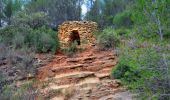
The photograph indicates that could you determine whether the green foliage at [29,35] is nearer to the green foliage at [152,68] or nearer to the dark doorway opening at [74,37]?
the dark doorway opening at [74,37]

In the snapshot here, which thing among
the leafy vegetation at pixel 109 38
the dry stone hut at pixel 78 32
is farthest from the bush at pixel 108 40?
the dry stone hut at pixel 78 32

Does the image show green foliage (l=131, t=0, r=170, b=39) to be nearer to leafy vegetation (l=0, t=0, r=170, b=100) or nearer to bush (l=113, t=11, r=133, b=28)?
leafy vegetation (l=0, t=0, r=170, b=100)

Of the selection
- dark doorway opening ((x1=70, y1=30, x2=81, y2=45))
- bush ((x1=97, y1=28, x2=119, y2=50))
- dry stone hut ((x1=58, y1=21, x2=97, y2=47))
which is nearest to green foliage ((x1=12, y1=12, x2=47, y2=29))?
dry stone hut ((x1=58, y1=21, x2=97, y2=47))

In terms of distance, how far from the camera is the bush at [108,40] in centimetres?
1617

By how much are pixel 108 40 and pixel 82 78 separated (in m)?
2.35

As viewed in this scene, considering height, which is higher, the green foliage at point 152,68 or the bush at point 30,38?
the bush at point 30,38

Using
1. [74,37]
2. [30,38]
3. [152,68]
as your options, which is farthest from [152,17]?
[30,38]

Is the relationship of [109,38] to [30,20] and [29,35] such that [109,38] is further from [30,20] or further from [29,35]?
[30,20]

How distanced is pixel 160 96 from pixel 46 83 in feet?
19.1

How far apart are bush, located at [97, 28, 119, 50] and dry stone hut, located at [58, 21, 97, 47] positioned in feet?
2.92

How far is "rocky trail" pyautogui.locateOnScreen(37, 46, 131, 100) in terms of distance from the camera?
44.7 ft

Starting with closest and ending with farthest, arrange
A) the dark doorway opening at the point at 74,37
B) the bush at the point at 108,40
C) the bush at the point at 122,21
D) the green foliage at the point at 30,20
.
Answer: the bush at the point at 108,40 < the dark doorway opening at the point at 74,37 < the green foliage at the point at 30,20 < the bush at the point at 122,21

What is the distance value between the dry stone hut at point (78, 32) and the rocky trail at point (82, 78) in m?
0.64

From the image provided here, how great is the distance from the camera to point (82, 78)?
14.7m
